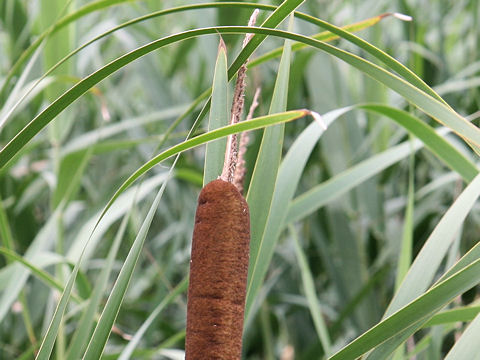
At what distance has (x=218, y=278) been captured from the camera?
273mm

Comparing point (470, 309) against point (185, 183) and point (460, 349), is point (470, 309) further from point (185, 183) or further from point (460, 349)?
point (185, 183)

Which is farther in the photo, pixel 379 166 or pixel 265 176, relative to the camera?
pixel 379 166

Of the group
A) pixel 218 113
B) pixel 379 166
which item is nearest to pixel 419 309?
pixel 218 113

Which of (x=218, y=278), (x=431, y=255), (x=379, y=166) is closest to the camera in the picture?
(x=218, y=278)

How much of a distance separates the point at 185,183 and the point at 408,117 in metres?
0.71

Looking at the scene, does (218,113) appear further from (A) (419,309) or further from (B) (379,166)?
(B) (379,166)

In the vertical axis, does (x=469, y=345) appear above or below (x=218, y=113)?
below

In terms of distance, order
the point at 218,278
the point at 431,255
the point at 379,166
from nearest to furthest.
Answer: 1. the point at 218,278
2. the point at 431,255
3. the point at 379,166

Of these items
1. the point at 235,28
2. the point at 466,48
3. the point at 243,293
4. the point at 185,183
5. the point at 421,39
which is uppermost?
the point at 466,48

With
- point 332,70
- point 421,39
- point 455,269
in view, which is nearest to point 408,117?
point 455,269

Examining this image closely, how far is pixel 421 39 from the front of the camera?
1.08 m

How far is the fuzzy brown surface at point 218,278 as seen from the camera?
272mm

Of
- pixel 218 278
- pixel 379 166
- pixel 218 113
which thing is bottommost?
pixel 218 278

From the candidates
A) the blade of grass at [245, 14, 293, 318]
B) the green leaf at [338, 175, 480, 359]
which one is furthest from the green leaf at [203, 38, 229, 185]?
the green leaf at [338, 175, 480, 359]
